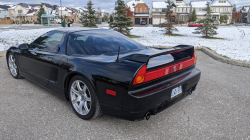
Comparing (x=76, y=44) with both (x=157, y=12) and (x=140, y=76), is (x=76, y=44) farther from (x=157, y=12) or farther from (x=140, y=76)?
(x=157, y=12)

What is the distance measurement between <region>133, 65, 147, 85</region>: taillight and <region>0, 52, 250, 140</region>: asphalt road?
76 centimetres

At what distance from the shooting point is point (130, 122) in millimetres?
2730

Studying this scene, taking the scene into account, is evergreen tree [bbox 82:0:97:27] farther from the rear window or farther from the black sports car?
the rear window

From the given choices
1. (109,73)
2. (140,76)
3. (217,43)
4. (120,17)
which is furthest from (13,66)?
(120,17)

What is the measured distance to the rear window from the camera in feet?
9.49

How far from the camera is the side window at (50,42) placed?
10.7 ft

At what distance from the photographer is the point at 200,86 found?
13.9 ft

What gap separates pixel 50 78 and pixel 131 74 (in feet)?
5.69

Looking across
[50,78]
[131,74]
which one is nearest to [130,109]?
[131,74]

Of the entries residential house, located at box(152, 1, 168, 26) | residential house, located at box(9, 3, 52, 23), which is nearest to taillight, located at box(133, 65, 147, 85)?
residential house, located at box(152, 1, 168, 26)

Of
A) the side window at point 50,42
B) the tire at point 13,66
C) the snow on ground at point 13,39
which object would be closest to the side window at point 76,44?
the side window at point 50,42

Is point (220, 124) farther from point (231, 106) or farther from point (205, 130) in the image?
point (231, 106)

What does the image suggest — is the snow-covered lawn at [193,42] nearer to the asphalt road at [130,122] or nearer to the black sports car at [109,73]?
the asphalt road at [130,122]

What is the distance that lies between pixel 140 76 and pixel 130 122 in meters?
0.91
